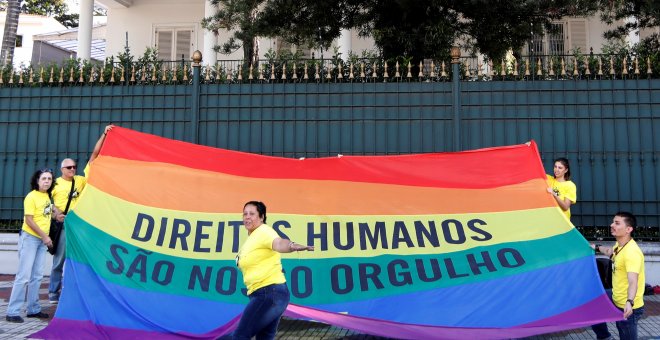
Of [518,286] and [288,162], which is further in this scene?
[288,162]

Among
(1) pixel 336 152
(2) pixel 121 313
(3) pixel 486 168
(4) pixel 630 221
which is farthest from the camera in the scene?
(1) pixel 336 152

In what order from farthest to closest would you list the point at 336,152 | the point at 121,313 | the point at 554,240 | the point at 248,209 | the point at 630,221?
the point at 336,152 → the point at 554,240 → the point at 121,313 → the point at 630,221 → the point at 248,209

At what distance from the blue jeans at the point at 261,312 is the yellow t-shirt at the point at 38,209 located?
129 inches

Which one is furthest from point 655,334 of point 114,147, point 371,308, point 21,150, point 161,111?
point 21,150

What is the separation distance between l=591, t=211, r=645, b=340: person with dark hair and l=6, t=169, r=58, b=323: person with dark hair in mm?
5710

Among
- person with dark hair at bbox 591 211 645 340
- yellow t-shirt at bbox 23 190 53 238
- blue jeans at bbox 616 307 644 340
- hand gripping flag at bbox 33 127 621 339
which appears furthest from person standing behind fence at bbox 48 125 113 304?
blue jeans at bbox 616 307 644 340

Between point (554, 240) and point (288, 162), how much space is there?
2.94 metres

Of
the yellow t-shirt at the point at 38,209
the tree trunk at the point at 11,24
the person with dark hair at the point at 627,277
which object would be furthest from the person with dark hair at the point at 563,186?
the tree trunk at the point at 11,24

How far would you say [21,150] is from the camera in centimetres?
895

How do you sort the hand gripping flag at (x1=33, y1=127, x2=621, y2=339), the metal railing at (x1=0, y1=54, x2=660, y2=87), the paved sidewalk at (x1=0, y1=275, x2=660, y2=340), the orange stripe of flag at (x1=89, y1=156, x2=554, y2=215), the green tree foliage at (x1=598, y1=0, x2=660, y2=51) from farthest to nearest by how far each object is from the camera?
1. the green tree foliage at (x1=598, y1=0, x2=660, y2=51)
2. the metal railing at (x1=0, y1=54, x2=660, y2=87)
3. the orange stripe of flag at (x1=89, y1=156, x2=554, y2=215)
4. the paved sidewalk at (x1=0, y1=275, x2=660, y2=340)
5. the hand gripping flag at (x1=33, y1=127, x2=621, y2=339)

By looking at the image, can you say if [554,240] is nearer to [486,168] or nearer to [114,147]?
[486,168]

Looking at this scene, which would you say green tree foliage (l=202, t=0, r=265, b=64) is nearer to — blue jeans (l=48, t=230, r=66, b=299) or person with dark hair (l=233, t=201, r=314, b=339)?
blue jeans (l=48, t=230, r=66, b=299)

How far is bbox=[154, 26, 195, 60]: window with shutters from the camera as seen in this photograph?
1888cm

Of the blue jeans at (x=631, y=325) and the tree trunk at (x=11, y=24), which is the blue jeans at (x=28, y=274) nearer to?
the blue jeans at (x=631, y=325)
